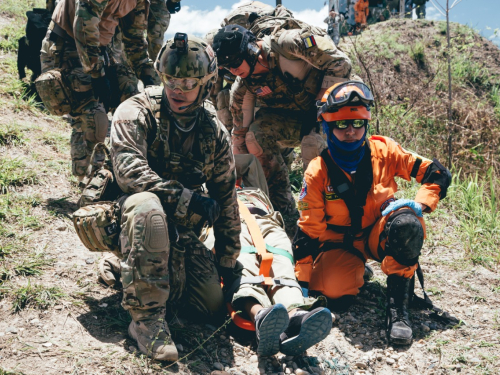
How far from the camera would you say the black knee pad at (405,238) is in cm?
349

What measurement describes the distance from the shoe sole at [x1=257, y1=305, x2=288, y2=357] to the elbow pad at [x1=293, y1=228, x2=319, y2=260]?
0.96 metres

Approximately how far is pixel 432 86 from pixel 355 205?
6.61 m

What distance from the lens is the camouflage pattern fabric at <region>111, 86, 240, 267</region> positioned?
299cm

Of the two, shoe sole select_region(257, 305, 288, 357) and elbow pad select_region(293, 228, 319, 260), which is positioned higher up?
elbow pad select_region(293, 228, 319, 260)

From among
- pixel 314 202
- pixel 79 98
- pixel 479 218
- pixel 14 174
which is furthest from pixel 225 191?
pixel 479 218

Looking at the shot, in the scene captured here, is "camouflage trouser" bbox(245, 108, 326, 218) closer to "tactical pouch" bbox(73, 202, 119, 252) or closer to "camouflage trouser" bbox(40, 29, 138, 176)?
"camouflage trouser" bbox(40, 29, 138, 176)

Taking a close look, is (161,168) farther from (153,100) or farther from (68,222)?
(68,222)

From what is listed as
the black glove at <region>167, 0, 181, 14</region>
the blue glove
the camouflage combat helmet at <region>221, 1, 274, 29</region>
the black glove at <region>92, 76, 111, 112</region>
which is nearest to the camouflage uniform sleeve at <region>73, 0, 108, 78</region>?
the black glove at <region>92, 76, 111, 112</region>

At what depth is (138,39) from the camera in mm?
5352

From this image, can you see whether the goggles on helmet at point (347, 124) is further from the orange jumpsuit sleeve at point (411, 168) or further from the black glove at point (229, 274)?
the black glove at point (229, 274)

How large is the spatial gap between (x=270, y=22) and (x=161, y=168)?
10.0 ft

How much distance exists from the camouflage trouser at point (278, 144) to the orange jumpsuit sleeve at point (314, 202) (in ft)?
5.29

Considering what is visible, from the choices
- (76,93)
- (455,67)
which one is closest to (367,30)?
(455,67)

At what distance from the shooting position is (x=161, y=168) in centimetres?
331
